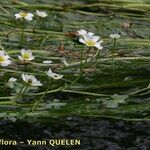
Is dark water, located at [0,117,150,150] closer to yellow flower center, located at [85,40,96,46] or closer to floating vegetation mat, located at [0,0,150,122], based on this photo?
floating vegetation mat, located at [0,0,150,122]

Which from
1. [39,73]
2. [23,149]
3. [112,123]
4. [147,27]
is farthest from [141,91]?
[147,27]

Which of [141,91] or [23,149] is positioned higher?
[141,91]

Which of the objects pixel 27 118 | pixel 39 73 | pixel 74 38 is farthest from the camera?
pixel 74 38

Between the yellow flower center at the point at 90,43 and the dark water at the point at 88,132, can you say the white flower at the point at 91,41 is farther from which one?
the dark water at the point at 88,132

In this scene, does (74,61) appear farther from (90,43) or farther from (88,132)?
(88,132)

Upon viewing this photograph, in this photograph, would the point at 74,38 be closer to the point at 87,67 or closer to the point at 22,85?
the point at 87,67
